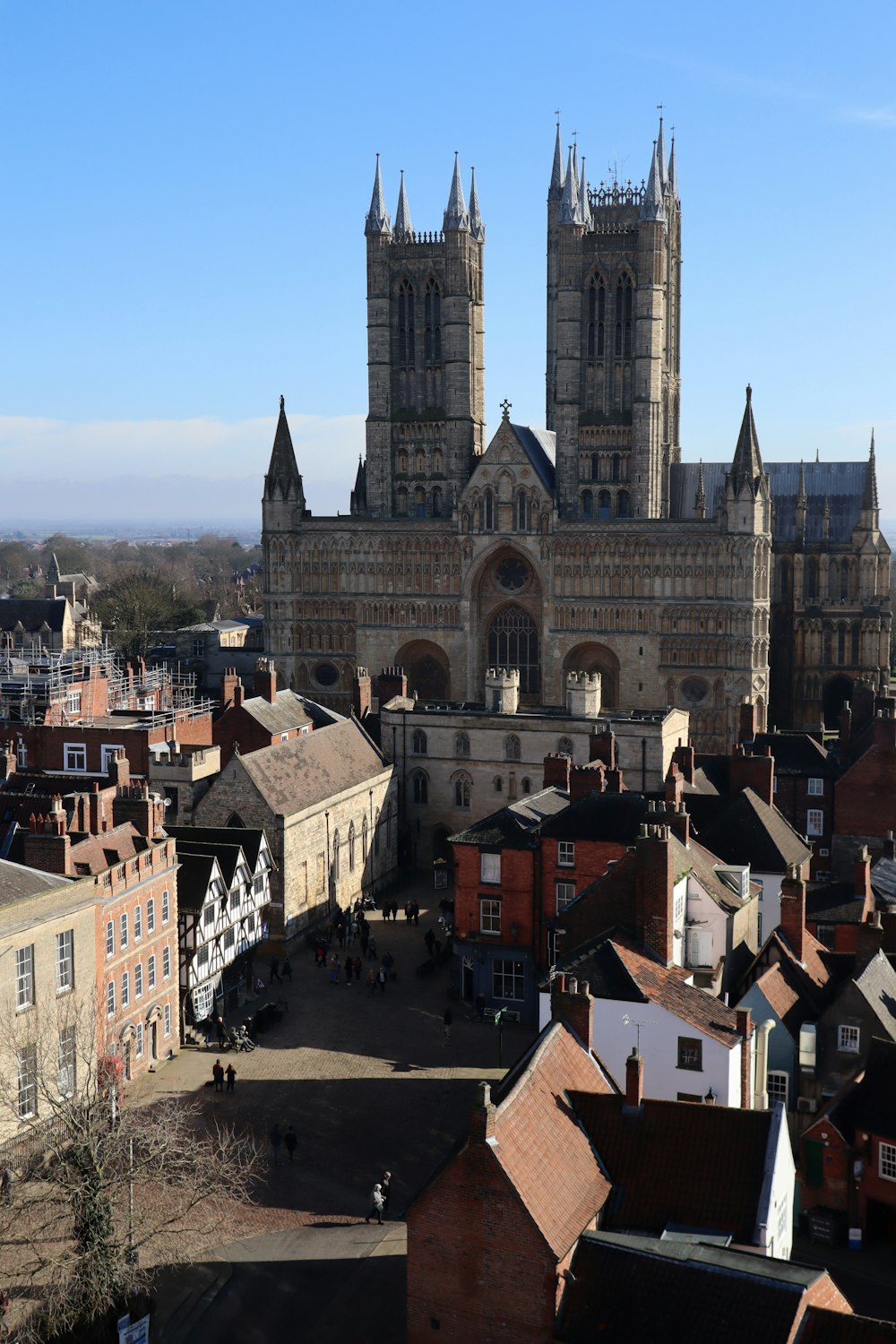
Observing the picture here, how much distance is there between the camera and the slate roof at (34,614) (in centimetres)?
9056

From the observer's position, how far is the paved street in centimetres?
2527

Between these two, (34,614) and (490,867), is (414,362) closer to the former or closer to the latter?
(34,614)

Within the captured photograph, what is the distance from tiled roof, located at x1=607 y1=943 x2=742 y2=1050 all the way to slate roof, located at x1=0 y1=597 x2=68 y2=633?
66876mm

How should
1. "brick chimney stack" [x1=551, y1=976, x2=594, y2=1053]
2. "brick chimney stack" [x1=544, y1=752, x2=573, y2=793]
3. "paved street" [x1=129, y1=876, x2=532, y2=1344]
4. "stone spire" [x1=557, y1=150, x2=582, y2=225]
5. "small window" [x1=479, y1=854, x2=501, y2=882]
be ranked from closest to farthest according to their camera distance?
"brick chimney stack" [x1=551, y1=976, x2=594, y2=1053], "paved street" [x1=129, y1=876, x2=532, y2=1344], "small window" [x1=479, y1=854, x2=501, y2=882], "brick chimney stack" [x1=544, y1=752, x2=573, y2=793], "stone spire" [x1=557, y1=150, x2=582, y2=225]

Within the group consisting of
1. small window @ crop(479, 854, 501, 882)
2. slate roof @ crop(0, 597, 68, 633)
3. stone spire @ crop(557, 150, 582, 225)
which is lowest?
small window @ crop(479, 854, 501, 882)

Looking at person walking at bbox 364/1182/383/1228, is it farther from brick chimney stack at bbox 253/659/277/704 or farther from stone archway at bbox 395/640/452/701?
stone archway at bbox 395/640/452/701

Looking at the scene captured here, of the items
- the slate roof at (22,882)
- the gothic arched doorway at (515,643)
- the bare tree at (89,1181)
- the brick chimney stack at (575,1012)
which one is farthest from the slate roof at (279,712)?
the brick chimney stack at (575,1012)

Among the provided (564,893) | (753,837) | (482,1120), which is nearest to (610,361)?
(753,837)

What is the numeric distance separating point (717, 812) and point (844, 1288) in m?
17.9

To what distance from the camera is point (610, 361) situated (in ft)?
270

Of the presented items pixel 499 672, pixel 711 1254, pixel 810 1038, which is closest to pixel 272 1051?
pixel 810 1038

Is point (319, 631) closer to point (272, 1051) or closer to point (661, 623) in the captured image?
point (661, 623)

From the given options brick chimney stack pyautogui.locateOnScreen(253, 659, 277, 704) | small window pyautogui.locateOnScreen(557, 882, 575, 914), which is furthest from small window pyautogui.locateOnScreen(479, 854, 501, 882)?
brick chimney stack pyautogui.locateOnScreen(253, 659, 277, 704)

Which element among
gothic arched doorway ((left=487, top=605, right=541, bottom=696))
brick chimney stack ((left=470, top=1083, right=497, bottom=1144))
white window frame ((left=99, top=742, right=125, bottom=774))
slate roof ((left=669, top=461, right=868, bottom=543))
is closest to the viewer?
brick chimney stack ((left=470, top=1083, right=497, bottom=1144))
